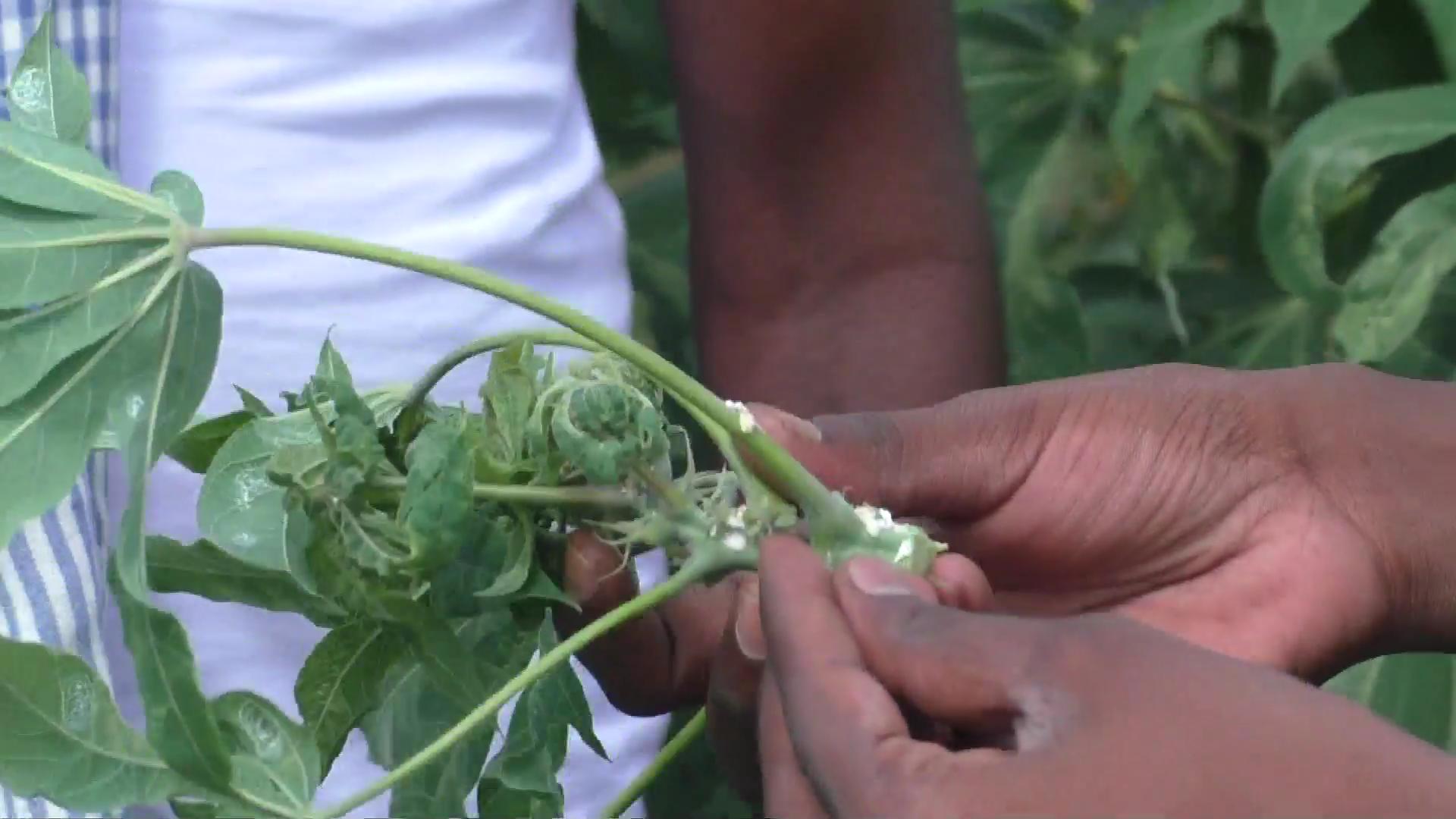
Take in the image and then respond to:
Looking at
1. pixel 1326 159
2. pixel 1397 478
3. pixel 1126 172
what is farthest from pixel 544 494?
pixel 1126 172

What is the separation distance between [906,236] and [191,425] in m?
0.34

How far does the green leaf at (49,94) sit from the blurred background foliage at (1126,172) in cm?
45

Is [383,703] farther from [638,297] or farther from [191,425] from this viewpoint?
[638,297]

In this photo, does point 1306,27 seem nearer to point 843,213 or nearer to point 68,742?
point 843,213

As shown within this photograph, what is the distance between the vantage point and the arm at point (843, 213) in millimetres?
635

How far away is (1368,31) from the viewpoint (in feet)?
2.23

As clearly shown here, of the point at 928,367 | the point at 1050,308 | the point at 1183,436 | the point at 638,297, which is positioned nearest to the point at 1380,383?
the point at 1183,436

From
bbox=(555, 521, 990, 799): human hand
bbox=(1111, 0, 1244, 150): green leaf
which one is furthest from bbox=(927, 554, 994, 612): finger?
bbox=(1111, 0, 1244, 150): green leaf

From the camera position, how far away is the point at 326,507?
14.1 inches

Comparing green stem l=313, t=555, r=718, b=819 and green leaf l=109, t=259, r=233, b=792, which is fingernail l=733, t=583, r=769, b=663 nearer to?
green stem l=313, t=555, r=718, b=819

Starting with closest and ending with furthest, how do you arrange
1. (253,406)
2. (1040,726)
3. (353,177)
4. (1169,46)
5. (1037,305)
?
(1040,726) < (253,406) < (353,177) < (1169,46) < (1037,305)

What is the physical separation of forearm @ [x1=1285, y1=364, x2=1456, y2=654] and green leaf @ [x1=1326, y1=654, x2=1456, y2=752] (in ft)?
0.46

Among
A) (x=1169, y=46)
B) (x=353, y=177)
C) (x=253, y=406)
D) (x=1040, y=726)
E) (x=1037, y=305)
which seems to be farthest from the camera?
(x=1037, y=305)

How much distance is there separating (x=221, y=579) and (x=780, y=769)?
0.15 metres
